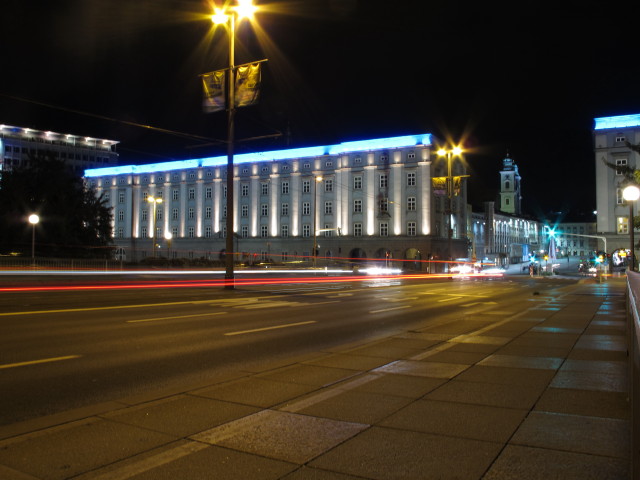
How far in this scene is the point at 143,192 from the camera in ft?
334

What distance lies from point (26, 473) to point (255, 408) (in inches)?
90.2

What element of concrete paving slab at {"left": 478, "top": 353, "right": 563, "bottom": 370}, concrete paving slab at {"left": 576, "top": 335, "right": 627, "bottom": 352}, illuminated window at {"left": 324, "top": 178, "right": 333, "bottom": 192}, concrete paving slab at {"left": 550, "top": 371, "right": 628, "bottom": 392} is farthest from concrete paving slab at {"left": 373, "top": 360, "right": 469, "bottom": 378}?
illuminated window at {"left": 324, "top": 178, "right": 333, "bottom": 192}

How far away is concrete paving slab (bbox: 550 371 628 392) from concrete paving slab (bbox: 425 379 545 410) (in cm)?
45

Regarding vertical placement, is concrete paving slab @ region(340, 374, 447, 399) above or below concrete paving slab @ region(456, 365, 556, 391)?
above

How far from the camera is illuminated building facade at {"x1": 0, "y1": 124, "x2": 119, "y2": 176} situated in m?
113

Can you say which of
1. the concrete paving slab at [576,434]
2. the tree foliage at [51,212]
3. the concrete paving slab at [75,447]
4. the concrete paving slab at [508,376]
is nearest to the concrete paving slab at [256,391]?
the concrete paving slab at [75,447]

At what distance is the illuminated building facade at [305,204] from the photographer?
78.2 metres

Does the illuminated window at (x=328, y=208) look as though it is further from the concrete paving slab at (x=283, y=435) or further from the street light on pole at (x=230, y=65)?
the concrete paving slab at (x=283, y=435)

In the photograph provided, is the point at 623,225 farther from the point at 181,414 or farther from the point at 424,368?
the point at 181,414

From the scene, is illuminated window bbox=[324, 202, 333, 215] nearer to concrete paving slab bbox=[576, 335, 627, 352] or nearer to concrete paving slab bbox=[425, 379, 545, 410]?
concrete paving slab bbox=[576, 335, 627, 352]

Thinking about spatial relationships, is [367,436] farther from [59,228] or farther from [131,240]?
[131,240]

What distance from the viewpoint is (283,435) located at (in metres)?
4.77

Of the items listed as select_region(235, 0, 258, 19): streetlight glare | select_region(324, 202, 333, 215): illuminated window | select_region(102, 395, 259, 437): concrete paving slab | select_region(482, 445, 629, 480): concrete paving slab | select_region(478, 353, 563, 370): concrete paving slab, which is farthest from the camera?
select_region(324, 202, 333, 215): illuminated window

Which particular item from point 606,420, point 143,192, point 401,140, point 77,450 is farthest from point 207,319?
point 143,192
